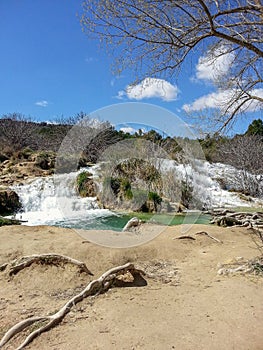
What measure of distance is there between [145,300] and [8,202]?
10239 mm

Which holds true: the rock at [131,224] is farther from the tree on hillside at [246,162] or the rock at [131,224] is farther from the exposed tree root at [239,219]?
the tree on hillside at [246,162]

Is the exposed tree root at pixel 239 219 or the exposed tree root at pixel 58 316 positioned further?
the exposed tree root at pixel 239 219

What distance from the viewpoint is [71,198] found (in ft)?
46.2

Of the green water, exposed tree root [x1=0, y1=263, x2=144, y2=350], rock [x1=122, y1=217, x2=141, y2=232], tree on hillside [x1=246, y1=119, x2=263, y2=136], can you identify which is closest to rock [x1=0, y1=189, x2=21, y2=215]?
the green water

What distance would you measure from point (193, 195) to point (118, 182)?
11.1ft

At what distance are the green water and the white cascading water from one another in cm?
10

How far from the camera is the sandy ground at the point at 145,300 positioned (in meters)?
2.87

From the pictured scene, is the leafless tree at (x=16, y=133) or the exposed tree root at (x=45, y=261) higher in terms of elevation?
the leafless tree at (x=16, y=133)

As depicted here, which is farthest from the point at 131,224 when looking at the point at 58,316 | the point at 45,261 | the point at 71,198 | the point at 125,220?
the point at 71,198

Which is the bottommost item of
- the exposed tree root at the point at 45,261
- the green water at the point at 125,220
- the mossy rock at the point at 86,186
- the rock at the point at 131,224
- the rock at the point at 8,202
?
the green water at the point at 125,220

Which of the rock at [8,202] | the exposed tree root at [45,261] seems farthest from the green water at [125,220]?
the exposed tree root at [45,261]

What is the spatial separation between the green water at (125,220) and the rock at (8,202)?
310 centimetres

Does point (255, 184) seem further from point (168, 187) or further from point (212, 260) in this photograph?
point (212, 260)

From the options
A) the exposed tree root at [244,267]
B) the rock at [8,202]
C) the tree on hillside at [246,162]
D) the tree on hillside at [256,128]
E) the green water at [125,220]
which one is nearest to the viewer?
the exposed tree root at [244,267]
